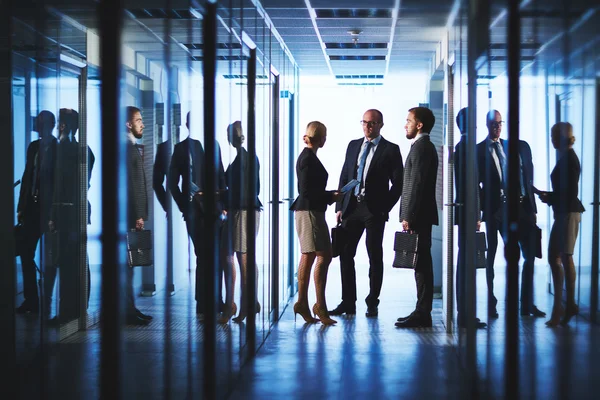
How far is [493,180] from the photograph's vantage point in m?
4.31

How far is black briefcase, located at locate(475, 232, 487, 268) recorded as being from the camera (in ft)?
14.8

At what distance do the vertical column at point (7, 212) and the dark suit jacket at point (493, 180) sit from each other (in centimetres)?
210

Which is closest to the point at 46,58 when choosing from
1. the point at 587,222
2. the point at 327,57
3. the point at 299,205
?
the point at 587,222

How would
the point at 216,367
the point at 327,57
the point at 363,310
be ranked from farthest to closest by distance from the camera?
the point at 327,57 < the point at 363,310 < the point at 216,367

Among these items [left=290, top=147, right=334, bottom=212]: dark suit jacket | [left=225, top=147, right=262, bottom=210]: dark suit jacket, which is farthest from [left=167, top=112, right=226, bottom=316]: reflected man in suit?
[left=290, top=147, right=334, bottom=212]: dark suit jacket

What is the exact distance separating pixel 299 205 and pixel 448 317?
1.49 metres

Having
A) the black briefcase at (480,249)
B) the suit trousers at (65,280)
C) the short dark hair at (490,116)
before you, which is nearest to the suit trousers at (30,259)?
the suit trousers at (65,280)

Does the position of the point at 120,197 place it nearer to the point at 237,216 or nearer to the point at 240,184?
the point at 237,216

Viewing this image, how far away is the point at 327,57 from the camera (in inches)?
362

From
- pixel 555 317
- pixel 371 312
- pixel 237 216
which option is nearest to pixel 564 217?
pixel 555 317

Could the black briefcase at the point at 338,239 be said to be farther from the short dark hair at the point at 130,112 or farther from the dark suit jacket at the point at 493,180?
the short dark hair at the point at 130,112

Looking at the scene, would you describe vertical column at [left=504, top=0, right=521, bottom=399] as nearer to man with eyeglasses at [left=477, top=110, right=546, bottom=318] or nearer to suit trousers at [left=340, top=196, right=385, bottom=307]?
man with eyeglasses at [left=477, top=110, right=546, bottom=318]

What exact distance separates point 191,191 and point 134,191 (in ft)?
2.17

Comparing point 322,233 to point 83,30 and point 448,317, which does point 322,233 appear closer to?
point 448,317
